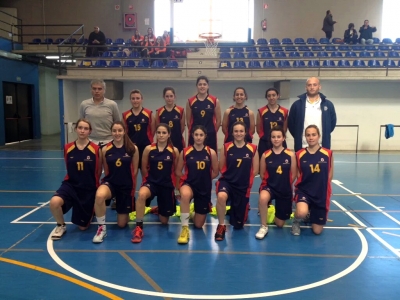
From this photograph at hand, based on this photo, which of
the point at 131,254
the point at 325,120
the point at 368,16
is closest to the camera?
the point at 131,254

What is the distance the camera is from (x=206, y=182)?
456 centimetres

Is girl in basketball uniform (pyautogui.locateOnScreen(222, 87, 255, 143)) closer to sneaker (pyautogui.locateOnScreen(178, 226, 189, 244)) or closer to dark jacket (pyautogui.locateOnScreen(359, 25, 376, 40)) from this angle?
sneaker (pyautogui.locateOnScreen(178, 226, 189, 244))

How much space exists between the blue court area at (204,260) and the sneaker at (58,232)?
2.9 inches

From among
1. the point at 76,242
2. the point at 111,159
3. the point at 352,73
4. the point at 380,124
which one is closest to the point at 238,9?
the point at 352,73

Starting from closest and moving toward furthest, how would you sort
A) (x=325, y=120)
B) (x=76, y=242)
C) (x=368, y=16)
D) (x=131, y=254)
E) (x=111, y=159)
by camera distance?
(x=131, y=254)
(x=76, y=242)
(x=111, y=159)
(x=325, y=120)
(x=368, y=16)

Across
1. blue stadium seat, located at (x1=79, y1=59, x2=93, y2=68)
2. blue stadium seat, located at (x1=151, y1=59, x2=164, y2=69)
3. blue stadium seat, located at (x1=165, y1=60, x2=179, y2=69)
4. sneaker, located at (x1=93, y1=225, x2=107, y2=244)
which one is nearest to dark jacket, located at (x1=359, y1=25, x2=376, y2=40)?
blue stadium seat, located at (x1=165, y1=60, x2=179, y2=69)

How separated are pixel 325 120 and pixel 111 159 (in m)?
2.78

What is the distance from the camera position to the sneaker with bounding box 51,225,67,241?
422cm

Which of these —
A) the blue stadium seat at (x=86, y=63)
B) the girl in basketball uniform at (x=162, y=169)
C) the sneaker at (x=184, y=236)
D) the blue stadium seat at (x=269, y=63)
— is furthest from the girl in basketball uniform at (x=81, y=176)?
the blue stadium seat at (x=269, y=63)

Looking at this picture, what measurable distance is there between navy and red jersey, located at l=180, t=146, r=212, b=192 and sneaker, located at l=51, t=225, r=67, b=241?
1547 mm

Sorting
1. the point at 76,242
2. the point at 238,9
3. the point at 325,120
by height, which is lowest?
the point at 76,242

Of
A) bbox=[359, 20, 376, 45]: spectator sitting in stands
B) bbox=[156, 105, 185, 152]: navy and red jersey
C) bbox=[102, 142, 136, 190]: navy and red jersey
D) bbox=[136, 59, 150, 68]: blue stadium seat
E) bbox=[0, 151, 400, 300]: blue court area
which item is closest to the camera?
bbox=[0, 151, 400, 300]: blue court area

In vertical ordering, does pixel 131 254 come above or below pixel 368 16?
below

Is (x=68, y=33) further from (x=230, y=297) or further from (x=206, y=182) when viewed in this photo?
(x=230, y=297)
